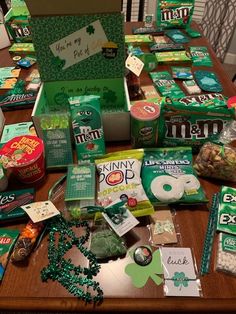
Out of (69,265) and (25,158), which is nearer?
(69,265)

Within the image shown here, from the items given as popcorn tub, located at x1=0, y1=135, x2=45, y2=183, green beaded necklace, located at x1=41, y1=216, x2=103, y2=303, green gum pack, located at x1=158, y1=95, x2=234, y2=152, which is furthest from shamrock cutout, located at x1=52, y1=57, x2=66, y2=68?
green beaded necklace, located at x1=41, y1=216, x2=103, y2=303

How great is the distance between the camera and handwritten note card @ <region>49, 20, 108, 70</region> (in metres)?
0.81

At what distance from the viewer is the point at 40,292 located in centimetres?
59

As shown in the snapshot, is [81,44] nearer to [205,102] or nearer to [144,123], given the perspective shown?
[144,123]

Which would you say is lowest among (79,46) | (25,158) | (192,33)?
(25,158)

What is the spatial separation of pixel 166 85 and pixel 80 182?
0.62 meters

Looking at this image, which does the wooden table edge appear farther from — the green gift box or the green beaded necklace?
the green gift box

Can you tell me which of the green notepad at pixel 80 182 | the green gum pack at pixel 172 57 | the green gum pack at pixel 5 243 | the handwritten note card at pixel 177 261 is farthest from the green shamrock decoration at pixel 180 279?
the green gum pack at pixel 172 57

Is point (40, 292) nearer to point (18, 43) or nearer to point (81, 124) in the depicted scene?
point (81, 124)

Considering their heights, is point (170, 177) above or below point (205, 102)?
below

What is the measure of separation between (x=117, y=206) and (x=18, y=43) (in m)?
1.22

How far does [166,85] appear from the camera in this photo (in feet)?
3.69

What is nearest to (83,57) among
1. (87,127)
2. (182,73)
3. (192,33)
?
(87,127)
